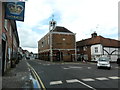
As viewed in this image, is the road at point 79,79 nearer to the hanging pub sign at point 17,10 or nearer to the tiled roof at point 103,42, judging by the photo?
the hanging pub sign at point 17,10

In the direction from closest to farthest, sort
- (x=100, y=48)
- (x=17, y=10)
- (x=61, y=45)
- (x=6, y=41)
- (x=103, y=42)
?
(x=17, y=10) < (x=6, y=41) < (x=100, y=48) < (x=103, y=42) < (x=61, y=45)

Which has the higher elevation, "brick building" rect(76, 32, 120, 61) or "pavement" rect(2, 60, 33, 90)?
"brick building" rect(76, 32, 120, 61)

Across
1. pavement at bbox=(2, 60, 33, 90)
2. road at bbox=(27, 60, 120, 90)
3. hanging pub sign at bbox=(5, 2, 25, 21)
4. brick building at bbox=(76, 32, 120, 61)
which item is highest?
hanging pub sign at bbox=(5, 2, 25, 21)

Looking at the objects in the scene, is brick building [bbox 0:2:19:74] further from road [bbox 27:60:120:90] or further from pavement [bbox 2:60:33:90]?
road [bbox 27:60:120:90]

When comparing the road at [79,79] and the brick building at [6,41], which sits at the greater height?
the brick building at [6,41]

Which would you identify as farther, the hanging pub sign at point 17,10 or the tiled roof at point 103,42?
the tiled roof at point 103,42

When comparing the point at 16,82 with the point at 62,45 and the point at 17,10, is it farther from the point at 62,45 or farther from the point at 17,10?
the point at 62,45

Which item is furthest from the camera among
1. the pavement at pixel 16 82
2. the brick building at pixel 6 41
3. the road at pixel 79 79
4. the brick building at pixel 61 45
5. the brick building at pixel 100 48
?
the brick building at pixel 61 45

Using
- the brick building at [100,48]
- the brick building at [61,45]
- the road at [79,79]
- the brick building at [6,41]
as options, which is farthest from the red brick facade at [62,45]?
the road at [79,79]

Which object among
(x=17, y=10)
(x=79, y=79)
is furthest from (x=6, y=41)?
(x=79, y=79)

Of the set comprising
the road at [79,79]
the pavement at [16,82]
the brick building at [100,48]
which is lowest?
the road at [79,79]

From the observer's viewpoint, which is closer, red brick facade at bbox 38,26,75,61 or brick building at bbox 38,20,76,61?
brick building at bbox 38,20,76,61

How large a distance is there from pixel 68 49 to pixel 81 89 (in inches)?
1378

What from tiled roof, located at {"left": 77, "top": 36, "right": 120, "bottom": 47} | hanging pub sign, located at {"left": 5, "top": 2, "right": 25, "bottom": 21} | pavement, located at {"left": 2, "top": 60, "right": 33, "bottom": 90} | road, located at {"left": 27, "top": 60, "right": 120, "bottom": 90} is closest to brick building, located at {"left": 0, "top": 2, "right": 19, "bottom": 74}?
hanging pub sign, located at {"left": 5, "top": 2, "right": 25, "bottom": 21}
